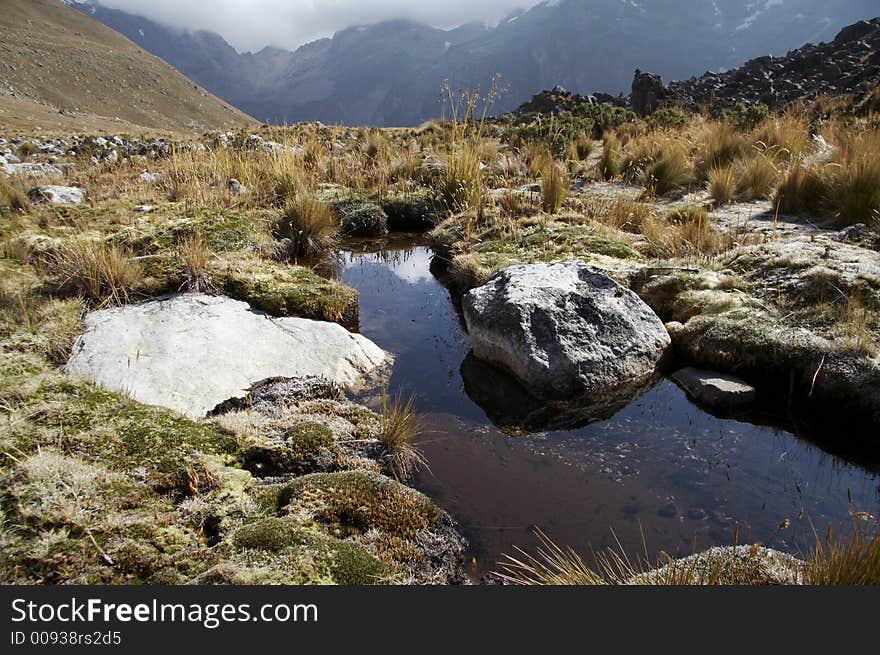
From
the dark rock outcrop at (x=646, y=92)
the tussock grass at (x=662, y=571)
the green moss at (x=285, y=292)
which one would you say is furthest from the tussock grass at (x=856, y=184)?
the dark rock outcrop at (x=646, y=92)

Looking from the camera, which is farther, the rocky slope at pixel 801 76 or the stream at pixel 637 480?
the rocky slope at pixel 801 76

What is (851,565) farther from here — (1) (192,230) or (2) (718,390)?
(1) (192,230)

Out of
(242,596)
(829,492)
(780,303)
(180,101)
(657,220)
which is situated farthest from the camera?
(180,101)

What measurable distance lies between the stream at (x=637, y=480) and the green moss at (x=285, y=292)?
135 centimetres

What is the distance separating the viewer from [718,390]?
3.87 m

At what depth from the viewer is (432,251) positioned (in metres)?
7.98

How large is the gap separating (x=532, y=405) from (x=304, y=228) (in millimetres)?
4625

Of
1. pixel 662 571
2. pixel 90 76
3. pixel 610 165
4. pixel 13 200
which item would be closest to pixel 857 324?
pixel 662 571

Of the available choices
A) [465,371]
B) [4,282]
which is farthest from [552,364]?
[4,282]

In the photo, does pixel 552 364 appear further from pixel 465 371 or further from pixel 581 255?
pixel 581 255

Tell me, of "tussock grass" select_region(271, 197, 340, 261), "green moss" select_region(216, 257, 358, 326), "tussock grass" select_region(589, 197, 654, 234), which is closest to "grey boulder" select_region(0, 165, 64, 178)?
"tussock grass" select_region(271, 197, 340, 261)

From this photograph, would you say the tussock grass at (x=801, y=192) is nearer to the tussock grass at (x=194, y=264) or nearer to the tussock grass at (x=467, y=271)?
the tussock grass at (x=467, y=271)

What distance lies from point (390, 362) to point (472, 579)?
2533 mm

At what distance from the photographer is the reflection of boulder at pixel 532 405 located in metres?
3.80
